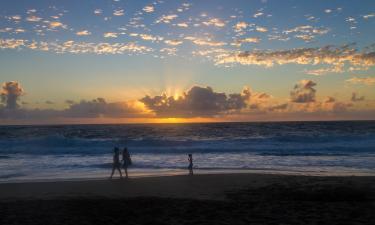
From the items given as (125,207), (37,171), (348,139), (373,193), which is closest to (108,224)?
(125,207)

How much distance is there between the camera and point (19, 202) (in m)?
12.8

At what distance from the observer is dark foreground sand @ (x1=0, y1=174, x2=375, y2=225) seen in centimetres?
1026

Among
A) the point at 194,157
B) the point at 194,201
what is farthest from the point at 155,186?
the point at 194,157

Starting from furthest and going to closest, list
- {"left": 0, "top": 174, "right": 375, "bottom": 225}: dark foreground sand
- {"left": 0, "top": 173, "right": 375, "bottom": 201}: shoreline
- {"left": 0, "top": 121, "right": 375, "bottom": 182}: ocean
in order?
{"left": 0, "top": 121, "right": 375, "bottom": 182}: ocean, {"left": 0, "top": 173, "right": 375, "bottom": 201}: shoreline, {"left": 0, "top": 174, "right": 375, "bottom": 225}: dark foreground sand

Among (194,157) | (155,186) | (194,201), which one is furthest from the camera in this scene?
(194,157)

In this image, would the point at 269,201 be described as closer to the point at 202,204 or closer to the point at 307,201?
the point at 307,201

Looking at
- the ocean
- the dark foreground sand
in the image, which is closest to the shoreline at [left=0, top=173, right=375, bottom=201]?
the dark foreground sand

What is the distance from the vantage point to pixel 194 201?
12.9 metres

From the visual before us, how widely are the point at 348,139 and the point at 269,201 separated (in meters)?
44.4

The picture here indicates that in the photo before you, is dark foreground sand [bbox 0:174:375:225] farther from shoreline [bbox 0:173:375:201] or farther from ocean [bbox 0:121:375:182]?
ocean [bbox 0:121:375:182]

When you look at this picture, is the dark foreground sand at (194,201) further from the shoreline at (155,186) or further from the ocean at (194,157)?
the ocean at (194,157)

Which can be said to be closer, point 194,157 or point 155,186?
point 155,186

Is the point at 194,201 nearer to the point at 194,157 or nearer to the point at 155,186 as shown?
the point at 155,186

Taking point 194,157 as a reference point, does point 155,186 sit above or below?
above
